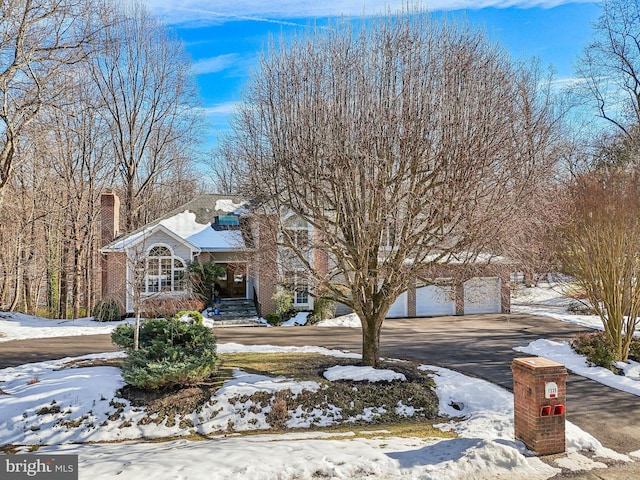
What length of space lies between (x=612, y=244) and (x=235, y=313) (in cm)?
1428

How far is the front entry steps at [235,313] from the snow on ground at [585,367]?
10496 millimetres

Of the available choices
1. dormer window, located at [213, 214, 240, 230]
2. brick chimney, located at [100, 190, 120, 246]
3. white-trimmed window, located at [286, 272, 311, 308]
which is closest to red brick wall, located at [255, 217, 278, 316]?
white-trimmed window, located at [286, 272, 311, 308]

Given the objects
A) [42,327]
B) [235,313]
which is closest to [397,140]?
[235,313]

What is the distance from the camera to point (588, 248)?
37.1 ft

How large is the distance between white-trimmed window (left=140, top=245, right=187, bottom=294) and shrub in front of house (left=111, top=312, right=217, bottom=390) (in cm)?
975

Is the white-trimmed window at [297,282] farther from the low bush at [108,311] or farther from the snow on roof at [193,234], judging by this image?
the low bush at [108,311]

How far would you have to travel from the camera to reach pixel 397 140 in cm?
813

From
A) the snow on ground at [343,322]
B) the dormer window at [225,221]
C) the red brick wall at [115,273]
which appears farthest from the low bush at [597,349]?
the red brick wall at [115,273]

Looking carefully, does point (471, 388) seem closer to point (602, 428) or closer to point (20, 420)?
point (602, 428)

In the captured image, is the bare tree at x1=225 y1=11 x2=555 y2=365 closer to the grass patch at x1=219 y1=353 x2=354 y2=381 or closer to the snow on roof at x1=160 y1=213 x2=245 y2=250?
the grass patch at x1=219 y1=353 x2=354 y2=381

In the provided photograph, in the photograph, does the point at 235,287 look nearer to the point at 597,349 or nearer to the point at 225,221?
the point at 225,221

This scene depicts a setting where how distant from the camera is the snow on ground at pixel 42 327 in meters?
15.4

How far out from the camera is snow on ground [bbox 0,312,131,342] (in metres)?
15.4

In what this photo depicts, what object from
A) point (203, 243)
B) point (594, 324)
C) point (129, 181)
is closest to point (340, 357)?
point (203, 243)
